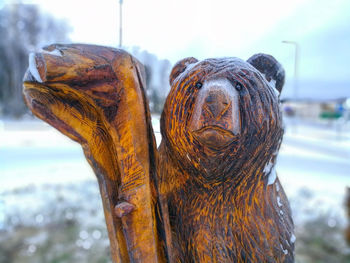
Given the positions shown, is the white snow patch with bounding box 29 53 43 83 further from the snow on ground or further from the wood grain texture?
the snow on ground

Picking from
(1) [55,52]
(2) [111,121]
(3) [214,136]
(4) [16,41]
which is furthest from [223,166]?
(4) [16,41]

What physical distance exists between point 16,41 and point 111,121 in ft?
12.7

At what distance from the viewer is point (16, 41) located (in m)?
3.51

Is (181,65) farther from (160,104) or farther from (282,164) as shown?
(282,164)

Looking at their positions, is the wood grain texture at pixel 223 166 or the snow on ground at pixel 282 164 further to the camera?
the snow on ground at pixel 282 164

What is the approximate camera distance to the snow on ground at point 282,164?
248cm

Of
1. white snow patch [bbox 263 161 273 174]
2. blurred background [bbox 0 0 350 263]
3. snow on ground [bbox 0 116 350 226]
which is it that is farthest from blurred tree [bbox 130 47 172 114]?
snow on ground [bbox 0 116 350 226]

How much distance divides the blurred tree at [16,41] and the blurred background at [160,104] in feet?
0.05

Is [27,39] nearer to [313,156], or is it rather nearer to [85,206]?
[85,206]

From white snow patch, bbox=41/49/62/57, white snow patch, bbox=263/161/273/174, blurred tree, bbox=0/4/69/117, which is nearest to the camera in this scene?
white snow patch, bbox=41/49/62/57

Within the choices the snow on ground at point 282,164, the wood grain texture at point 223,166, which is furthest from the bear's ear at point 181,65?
the snow on ground at point 282,164

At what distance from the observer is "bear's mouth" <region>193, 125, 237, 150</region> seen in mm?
403

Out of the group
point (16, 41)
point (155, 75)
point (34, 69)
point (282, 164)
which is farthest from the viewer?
point (16, 41)

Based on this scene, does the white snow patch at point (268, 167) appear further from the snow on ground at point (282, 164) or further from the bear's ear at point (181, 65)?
the snow on ground at point (282, 164)
